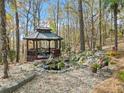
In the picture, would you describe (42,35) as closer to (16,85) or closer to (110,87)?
(110,87)

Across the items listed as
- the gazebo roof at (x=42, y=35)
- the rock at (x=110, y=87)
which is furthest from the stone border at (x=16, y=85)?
the gazebo roof at (x=42, y=35)

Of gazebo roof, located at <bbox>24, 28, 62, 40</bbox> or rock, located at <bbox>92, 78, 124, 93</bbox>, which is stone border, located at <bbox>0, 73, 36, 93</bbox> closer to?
rock, located at <bbox>92, 78, 124, 93</bbox>

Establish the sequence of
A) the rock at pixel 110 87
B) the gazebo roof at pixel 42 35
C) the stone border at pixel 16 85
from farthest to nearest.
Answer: the gazebo roof at pixel 42 35, the rock at pixel 110 87, the stone border at pixel 16 85

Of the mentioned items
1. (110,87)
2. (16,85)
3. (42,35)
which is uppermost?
(42,35)

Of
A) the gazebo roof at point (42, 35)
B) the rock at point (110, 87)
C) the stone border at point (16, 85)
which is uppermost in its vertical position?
the gazebo roof at point (42, 35)

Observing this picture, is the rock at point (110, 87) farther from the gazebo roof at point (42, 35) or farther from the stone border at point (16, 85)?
the gazebo roof at point (42, 35)

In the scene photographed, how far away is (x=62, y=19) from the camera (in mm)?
61250

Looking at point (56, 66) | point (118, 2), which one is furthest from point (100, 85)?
point (118, 2)

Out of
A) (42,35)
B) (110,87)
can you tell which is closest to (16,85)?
(110,87)

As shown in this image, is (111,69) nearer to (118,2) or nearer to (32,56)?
(32,56)

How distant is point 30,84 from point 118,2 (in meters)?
20.3

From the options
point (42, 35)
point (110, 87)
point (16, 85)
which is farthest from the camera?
point (42, 35)

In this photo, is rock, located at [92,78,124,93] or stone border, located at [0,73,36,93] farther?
rock, located at [92,78,124,93]

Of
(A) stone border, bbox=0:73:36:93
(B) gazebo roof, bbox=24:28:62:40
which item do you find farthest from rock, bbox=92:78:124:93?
(B) gazebo roof, bbox=24:28:62:40
